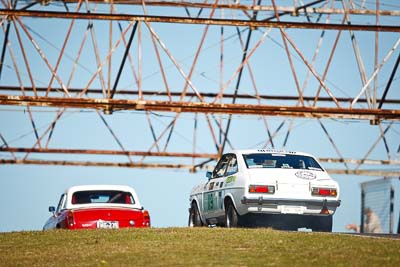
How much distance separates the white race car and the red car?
1.75m

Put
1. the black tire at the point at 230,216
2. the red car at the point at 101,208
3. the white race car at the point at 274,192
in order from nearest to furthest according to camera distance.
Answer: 1. the white race car at the point at 274,192
2. the black tire at the point at 230,216
3. the red car at the point at 101,208

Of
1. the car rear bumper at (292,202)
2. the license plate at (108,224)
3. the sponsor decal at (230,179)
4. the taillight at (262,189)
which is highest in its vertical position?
the sponsor decal at (230,179)

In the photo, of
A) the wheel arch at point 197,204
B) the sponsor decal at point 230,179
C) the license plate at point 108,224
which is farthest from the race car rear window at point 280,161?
the license plate at point 108,224

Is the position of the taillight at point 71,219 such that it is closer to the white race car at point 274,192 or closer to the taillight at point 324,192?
the white race car at point 274,192

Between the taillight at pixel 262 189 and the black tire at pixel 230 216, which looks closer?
the taillight at pixel 262 189

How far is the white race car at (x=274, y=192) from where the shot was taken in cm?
2106

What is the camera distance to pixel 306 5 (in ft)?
124

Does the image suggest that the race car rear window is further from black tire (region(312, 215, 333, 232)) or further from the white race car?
black tire (region(312, 215, 333, 232))

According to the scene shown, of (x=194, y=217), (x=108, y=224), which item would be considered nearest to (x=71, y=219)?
(x=108, y=224)

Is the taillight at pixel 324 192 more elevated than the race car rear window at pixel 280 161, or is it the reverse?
the race car rear window at pixel 280 161

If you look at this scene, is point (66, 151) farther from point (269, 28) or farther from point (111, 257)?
point (111, 257)

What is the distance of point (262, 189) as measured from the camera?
68.9 feet

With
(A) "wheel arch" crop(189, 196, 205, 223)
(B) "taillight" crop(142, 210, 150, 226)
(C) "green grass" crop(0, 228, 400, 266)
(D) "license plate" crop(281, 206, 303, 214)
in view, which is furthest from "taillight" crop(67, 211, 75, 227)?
(D) "license plate" crop(281, 206, 303, 214)

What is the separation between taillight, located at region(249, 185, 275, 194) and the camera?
20938mm
